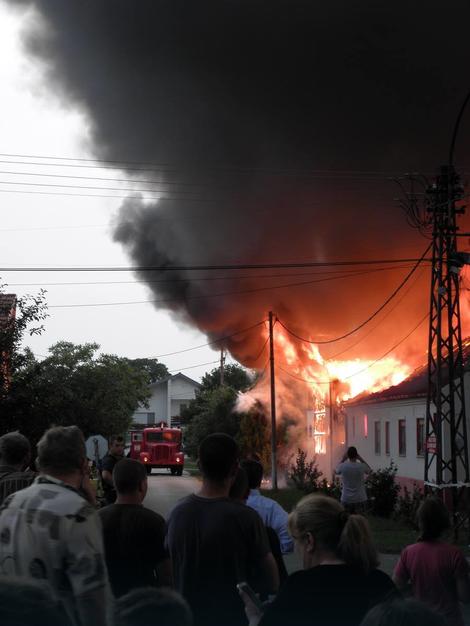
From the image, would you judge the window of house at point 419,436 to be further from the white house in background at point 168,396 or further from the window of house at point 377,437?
the white house in background at point 168,396

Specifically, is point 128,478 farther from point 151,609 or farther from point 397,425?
point 397,425

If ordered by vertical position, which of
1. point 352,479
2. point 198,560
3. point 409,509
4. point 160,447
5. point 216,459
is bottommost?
point 409,509

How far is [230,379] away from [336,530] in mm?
72403

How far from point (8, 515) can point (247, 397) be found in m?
40.5

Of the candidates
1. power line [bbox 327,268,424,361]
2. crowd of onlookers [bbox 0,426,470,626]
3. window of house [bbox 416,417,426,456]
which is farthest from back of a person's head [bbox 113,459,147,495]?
power line [bbox 327,268,424,361]

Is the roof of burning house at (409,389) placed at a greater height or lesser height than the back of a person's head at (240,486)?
greater

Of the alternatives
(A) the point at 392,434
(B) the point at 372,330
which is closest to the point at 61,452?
(A) the point at 392,434

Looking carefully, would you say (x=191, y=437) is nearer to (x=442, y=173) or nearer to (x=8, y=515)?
(x=442, y=173)

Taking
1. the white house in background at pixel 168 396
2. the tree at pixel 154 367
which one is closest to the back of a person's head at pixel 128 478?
the white house in background at pixel 168 396

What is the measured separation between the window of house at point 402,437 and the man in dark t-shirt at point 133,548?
87.1 ft

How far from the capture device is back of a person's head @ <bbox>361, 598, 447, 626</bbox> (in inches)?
85.8

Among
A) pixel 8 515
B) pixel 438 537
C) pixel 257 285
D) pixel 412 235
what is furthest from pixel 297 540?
pixel 257 285

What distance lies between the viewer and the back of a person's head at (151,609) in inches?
89.9

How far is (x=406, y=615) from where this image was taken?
2186 mm
